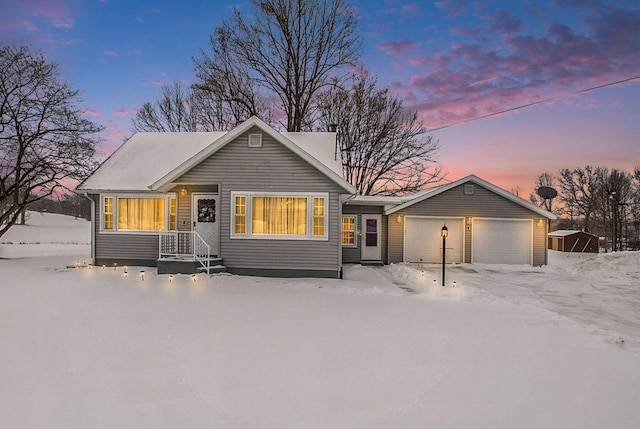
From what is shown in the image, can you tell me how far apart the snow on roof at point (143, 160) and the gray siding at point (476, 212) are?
30.4ft

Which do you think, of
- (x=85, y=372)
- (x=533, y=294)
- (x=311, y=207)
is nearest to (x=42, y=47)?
(x=311, y=207)

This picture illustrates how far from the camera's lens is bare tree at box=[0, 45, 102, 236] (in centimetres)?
1600

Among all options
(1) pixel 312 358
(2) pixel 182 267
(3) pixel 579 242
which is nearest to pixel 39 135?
(2) pixel 182 267

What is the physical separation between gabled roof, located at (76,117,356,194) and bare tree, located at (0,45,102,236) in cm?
362

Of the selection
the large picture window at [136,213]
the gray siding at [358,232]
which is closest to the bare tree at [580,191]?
the gray siding at [358,232]

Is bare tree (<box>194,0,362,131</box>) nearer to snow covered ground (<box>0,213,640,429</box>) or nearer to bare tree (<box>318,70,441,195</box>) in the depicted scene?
bare tree (<box>318,70,441,195</box>)

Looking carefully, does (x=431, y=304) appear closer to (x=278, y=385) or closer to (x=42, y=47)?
(x=278, y=385)

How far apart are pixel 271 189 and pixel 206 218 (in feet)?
8.42

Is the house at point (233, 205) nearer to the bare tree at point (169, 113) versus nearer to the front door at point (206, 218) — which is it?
the front door at point (206, 218)

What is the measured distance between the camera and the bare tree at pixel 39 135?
52.5 feet

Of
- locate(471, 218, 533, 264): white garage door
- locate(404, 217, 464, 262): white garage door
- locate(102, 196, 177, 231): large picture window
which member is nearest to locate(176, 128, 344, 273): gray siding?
locate(102, 196, 177, 231): large picture window

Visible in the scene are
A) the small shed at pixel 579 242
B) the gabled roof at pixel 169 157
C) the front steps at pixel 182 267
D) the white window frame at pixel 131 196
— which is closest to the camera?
the front steps at pixel 182 267

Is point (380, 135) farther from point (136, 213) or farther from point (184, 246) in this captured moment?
point (136, 213)

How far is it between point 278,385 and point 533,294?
8.51 m
